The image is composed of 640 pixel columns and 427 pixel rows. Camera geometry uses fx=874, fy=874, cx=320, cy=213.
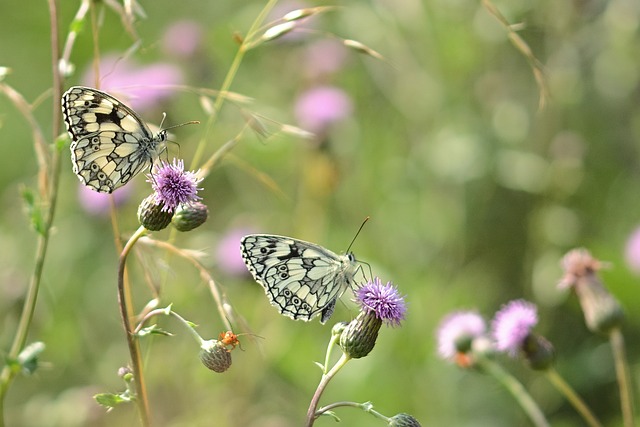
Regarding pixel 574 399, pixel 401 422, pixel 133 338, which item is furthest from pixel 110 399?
pixel 574 399

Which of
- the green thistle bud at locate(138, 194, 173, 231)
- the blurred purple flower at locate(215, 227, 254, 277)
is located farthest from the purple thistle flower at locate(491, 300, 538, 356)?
the blurred purple flower at locate(215, 227, 254, 277)

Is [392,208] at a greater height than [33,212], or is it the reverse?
[392,208]

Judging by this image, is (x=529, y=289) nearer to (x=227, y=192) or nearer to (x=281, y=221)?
(x=281, y=221)

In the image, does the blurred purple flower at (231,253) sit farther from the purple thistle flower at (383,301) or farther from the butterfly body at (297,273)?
the purple thistle flower at (383,301)

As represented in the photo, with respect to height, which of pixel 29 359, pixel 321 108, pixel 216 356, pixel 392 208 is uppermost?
pixel 321 108

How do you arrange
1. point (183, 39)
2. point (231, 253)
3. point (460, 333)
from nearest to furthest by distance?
1. point (460, 333)
2. point (231, 253)
3. point (183, 39)

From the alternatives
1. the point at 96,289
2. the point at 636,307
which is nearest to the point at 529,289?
the point at 636,307

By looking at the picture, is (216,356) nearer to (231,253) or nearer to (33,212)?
(33,212)
